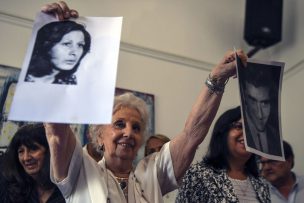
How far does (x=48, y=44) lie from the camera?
116 centimetres

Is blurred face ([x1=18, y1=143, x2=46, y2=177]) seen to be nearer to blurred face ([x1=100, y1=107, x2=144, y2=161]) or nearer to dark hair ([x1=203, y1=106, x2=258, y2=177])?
blurred face ([x1=100, y1=107, x2=144, y2=161])

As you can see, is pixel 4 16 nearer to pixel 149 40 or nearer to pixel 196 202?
pixel 149 40

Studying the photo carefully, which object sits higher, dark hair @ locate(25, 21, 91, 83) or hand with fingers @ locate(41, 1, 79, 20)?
hand with fingers @ locate(41, 1, 79, 20)

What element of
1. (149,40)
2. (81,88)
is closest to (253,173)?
(81,88)

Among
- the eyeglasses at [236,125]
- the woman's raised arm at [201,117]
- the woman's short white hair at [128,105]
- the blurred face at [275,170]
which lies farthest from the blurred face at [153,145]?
the woman's raised arm at [201,117]

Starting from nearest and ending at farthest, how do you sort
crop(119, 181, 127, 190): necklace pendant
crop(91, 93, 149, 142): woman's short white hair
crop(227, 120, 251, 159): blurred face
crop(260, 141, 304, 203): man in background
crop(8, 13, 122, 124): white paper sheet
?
crop(8, 13, 122, 124): white paper sheet < crop(119, 181, 127, 190): necklace pendant < crop(91, 93, 149, 142): woman's short white hair < crop(227, 120, 251, 159): blurred face < crop(260, 141, 304, 203): man in background

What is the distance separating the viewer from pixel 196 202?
159cm

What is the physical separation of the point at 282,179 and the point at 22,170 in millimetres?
1446

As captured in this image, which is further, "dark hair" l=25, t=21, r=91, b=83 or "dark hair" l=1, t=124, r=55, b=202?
"dark hair" l=1, t=124, r=55, b=202

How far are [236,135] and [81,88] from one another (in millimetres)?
929

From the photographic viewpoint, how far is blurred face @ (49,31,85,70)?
113 centimetres

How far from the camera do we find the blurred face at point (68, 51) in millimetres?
1128

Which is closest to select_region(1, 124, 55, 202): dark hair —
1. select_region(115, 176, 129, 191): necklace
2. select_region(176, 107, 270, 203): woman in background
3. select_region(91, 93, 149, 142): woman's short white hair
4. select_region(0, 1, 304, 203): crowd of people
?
select_region(0, 1, 304, 203): crowd of people

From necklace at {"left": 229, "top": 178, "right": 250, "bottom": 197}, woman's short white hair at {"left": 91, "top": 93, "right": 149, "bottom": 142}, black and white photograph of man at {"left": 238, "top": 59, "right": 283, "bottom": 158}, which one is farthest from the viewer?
necklace at {"left": 229, "top": 178, "right": 250, "bottom": 197}
